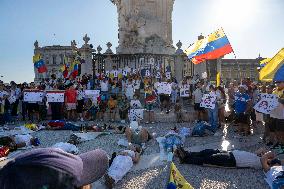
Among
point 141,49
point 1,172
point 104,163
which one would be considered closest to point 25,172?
point 1,172

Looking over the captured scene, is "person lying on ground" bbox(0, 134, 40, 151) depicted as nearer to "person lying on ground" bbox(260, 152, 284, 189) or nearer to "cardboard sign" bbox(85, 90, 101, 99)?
"person lying on ground" bbox(260, 152, 284, 189)

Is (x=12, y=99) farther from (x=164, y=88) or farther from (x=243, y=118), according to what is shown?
(x=243, y=118)

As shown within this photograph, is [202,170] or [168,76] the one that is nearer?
[202,170]

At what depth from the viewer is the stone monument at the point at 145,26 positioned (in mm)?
26031

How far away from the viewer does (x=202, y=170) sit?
8266 millimetres

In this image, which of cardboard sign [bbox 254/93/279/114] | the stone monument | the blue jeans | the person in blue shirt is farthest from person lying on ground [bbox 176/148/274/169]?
the stone monument

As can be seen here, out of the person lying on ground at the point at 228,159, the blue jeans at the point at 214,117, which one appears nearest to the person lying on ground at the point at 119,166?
the person lying on ground at the point at 228,159

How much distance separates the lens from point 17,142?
35.8 feet

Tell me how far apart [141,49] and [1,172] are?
978 inches

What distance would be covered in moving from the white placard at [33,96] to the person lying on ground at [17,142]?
6905 mm

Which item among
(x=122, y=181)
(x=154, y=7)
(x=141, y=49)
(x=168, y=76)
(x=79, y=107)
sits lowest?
(x=122, y=181)

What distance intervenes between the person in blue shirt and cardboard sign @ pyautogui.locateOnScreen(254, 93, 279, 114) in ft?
2.12

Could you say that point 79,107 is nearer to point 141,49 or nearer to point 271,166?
point 141,49

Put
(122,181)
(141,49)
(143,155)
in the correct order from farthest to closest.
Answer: (141,49) → (143,155) → (122,181)
